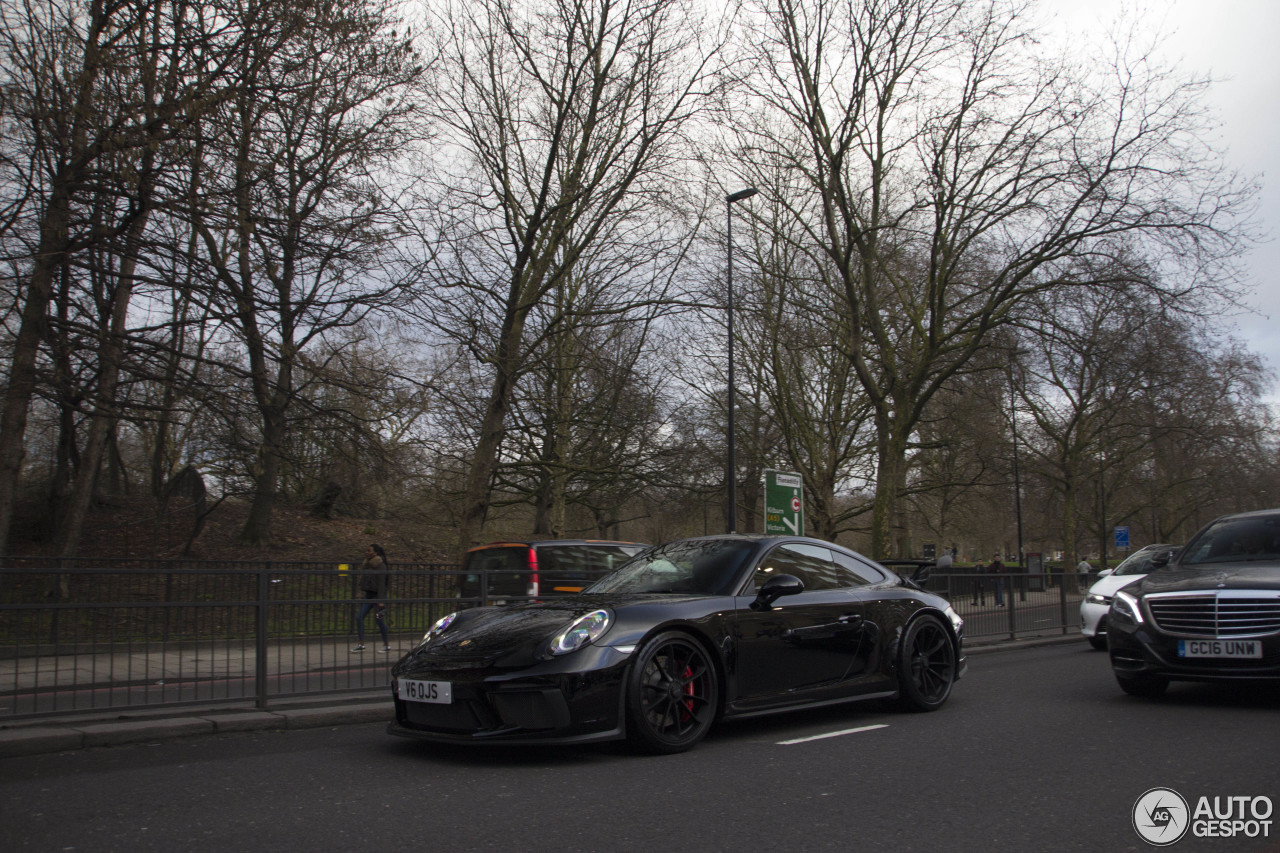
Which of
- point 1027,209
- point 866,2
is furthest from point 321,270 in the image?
point 1027,209

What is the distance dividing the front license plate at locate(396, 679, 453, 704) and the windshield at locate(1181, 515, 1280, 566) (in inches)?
262

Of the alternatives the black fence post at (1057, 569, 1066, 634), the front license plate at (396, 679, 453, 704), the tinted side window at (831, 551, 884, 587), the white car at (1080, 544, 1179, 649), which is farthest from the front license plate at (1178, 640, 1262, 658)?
the black fence post at (1057, 569, 1066, 634)

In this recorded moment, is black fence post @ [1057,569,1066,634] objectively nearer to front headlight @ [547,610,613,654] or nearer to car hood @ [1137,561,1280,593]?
car hood @ [1137,561,1280,593]

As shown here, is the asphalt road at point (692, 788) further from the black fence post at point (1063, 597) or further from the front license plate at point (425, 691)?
the black fence post at point (1063, 597)

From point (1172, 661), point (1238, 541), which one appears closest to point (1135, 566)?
point (1238, 541)

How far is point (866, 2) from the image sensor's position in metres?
21.0

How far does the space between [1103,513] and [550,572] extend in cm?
4508

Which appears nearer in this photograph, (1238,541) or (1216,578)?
(1216,578)

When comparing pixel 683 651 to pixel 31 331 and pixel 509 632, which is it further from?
pixel 31 331

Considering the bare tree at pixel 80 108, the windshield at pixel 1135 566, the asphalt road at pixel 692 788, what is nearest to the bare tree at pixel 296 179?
the bare tree at pixel 80 108

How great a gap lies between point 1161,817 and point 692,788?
6.98 ft

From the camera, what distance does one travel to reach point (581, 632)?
560cm

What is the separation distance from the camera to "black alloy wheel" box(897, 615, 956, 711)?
24.3ft

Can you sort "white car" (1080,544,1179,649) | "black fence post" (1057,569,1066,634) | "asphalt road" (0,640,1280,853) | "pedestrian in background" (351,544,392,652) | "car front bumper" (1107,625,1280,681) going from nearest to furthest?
"asphalt road" (0,640,1280,853), "car front bumper" (1107,625,1280,681), "pedestrian in background" (351,544,392,652), "white car" (1080,544,1179,649), "black fence post" (1057,569,1066,634)
